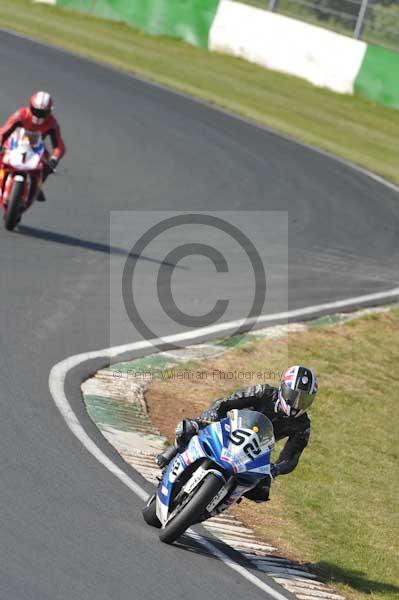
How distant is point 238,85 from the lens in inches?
1156

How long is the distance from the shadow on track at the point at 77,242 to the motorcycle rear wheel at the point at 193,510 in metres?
8.20

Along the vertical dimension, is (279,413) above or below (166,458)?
above

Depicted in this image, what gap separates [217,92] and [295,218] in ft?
31.4

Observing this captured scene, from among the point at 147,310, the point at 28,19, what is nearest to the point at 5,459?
the point at 147,310

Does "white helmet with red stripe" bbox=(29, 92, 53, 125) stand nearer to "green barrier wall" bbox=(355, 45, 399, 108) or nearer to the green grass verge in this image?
the green grass verge

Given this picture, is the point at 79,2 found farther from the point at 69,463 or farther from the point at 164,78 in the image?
the point at 69,463

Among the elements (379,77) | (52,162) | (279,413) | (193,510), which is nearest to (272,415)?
(279,413)

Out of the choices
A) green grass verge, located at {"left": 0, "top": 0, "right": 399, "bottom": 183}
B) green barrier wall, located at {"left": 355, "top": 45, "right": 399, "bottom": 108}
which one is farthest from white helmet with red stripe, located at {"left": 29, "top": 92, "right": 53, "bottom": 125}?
green barrier wall, located at {"left": 355, "top": 45, "right": 399, "bottom": 108}

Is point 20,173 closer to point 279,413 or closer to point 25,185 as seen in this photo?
point 25,185

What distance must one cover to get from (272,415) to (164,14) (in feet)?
83.0

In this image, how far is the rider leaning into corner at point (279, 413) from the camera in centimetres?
805

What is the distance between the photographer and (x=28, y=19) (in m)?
31.5

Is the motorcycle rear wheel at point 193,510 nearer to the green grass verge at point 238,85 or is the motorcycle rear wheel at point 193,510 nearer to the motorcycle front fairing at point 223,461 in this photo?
the motorcycle front fairing at point 223,461

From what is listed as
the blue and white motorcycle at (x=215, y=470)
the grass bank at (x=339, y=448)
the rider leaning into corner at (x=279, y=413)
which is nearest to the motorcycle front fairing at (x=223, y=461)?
the blue and white motorcycle at (x=215, y=470)
